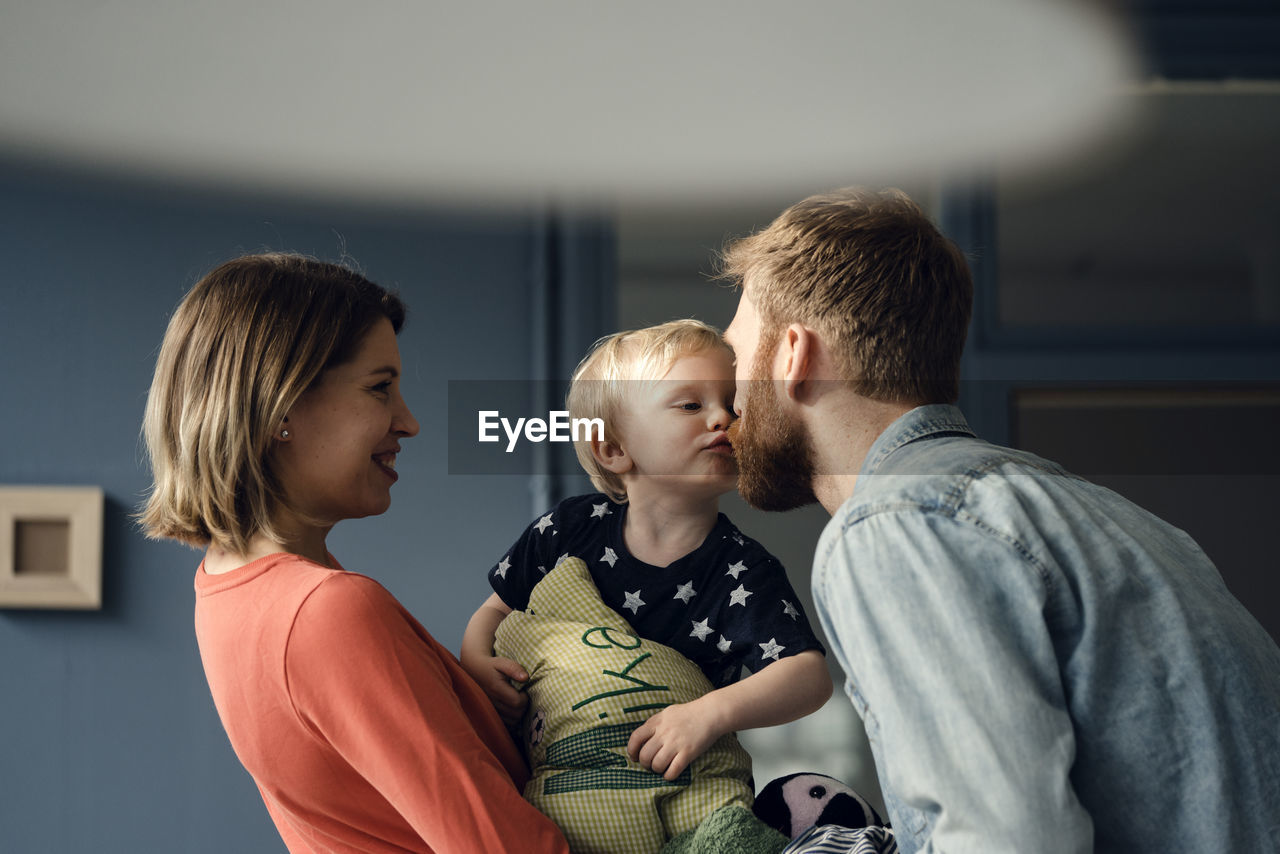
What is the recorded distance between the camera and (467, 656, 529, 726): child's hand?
0.67 m

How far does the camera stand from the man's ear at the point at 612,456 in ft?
2.46

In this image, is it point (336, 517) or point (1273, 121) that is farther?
point (1273, 121)

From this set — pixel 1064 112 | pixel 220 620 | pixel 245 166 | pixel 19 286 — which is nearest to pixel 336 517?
pixel 220 620

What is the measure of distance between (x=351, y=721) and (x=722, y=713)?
0.24 metres

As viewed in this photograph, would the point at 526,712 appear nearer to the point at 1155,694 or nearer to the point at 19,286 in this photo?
the point at 1155,694

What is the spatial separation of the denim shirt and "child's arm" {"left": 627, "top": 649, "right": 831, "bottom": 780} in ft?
0.60

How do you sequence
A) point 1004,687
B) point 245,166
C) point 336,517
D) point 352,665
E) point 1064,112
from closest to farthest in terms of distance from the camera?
1. point 1004,687
2. point 352,665
3. point 336,517
4. point 245,166
5. point 1064,112

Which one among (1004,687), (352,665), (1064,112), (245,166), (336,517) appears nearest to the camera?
(1004,687)

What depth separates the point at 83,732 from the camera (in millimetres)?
863

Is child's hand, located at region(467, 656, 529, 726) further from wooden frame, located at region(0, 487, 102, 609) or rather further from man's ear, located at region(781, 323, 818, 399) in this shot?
wooden frame, located at region(0, 487, 102, 609)

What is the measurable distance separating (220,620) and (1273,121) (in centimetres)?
117

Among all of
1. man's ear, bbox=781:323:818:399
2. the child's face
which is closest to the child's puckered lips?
the child's face

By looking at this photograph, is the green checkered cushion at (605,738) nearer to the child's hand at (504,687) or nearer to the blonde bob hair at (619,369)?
the child's hand at (504,687)
